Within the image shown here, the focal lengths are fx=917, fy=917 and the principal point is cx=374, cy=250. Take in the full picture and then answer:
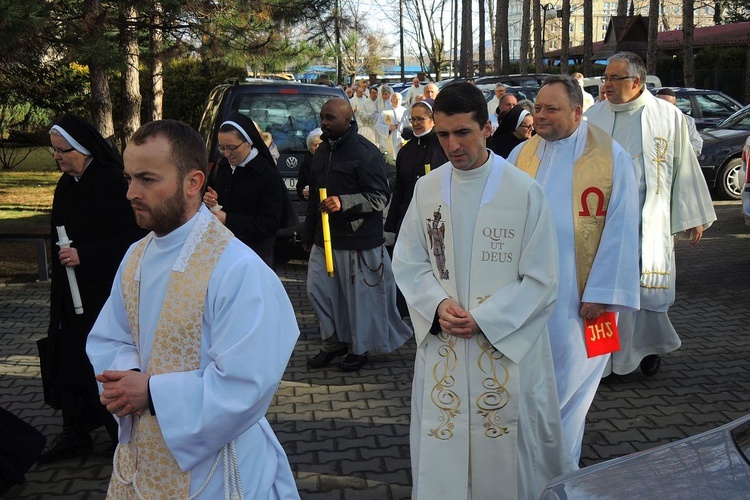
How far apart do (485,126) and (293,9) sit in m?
10.9

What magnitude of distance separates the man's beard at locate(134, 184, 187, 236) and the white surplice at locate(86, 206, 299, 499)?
0.03 metres

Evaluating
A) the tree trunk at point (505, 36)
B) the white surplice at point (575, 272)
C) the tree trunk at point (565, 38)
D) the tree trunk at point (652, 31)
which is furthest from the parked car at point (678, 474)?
the tree trunk at point (505, 36)

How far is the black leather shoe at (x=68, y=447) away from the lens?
5.17m

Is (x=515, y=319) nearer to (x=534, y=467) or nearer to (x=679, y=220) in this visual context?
(x=534, y=467)

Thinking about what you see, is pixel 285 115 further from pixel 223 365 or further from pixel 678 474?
pixel 678 474

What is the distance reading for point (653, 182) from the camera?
6219 millimetres

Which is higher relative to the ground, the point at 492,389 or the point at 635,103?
the point at 635,103

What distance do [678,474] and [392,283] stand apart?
4671 mm

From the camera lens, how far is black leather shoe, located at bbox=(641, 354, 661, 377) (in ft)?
21.7

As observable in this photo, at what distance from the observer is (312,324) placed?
8289mm

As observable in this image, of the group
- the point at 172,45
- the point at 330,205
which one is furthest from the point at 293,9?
the point at 330,205

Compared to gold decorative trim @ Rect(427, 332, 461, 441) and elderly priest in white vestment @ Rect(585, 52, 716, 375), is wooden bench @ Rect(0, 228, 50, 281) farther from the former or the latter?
gold decorative trim @ Rect(427, 332, 461, 441)

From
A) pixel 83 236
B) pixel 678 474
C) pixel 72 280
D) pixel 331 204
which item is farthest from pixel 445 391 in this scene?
pixel 331 204

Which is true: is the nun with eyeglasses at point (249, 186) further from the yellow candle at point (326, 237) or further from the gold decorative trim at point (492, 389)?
the gold decorative trim at point (492, 389)
